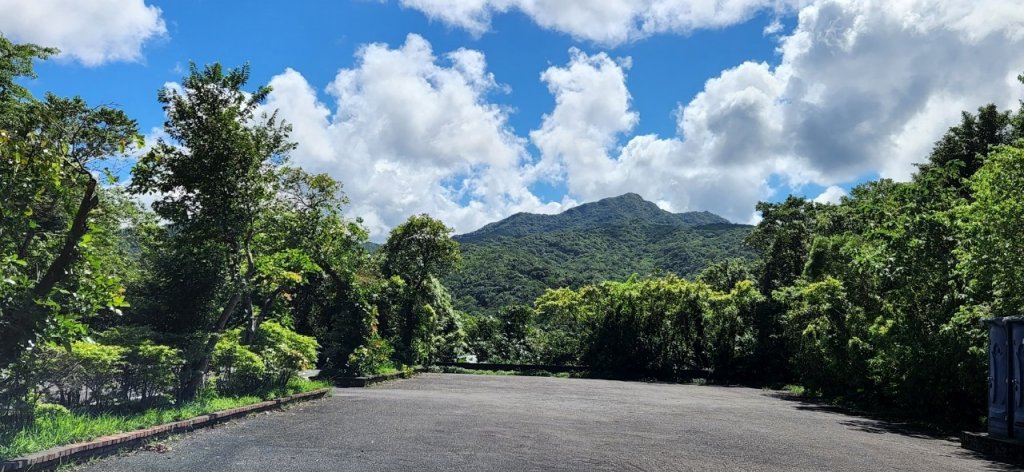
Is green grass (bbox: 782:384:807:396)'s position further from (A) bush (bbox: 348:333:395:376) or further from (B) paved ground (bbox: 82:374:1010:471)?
(A) bush (bbox: 348:333:395:376)

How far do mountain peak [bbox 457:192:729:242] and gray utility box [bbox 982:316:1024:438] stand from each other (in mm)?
122508

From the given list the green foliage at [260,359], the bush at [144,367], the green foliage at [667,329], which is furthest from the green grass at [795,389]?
the bush at [144,367]

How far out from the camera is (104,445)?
682cm

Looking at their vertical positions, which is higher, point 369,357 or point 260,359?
point 260,359

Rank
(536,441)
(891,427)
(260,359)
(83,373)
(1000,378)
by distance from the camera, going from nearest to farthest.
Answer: (83,373), (536,441), (1000,378), (260,359), (891,427)

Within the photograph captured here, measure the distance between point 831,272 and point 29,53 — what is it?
95.8 feet

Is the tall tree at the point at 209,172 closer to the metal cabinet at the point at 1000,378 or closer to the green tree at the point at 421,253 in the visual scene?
the metal cabinet at the point at 1000,378

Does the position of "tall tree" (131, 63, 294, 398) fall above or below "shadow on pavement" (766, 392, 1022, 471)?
above

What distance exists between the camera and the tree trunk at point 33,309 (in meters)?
6.34

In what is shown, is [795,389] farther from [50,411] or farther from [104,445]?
[50,411]

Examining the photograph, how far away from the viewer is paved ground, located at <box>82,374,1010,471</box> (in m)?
7.21

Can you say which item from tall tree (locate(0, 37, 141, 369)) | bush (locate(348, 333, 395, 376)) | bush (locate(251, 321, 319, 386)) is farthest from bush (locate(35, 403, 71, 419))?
bush (locate(348, 333, 395, 376))

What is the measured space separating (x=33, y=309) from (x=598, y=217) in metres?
147

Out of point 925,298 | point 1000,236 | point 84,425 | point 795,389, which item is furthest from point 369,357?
point 795,389
